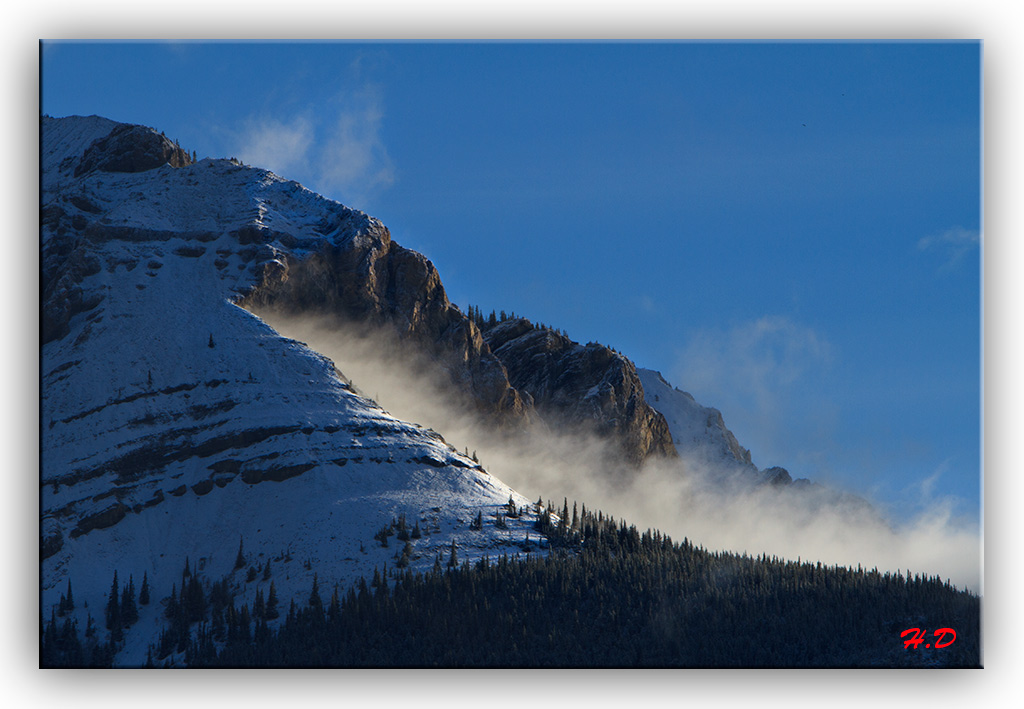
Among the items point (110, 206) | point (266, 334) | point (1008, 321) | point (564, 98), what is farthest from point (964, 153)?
point (110, 206)

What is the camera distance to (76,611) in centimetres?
3312

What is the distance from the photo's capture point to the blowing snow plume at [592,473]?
4909 cm

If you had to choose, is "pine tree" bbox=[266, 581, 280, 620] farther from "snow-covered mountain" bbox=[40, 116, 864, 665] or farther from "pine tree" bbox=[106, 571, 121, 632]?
"pine tree" bbox=[106, 571, 121, 632]

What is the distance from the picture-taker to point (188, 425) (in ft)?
178

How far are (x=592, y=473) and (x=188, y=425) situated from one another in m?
38.7

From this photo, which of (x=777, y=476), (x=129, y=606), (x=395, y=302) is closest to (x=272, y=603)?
(x=129, y=606)

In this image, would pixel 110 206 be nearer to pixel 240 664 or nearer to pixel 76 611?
pixel 76 611

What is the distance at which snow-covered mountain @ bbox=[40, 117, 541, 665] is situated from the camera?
34.9 m

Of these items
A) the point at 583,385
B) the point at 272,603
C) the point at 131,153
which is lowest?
the point at 272,603

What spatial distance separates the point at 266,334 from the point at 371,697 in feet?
126

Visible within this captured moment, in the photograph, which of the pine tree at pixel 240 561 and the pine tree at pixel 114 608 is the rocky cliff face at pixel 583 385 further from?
the pine tree at pixel 240 561
